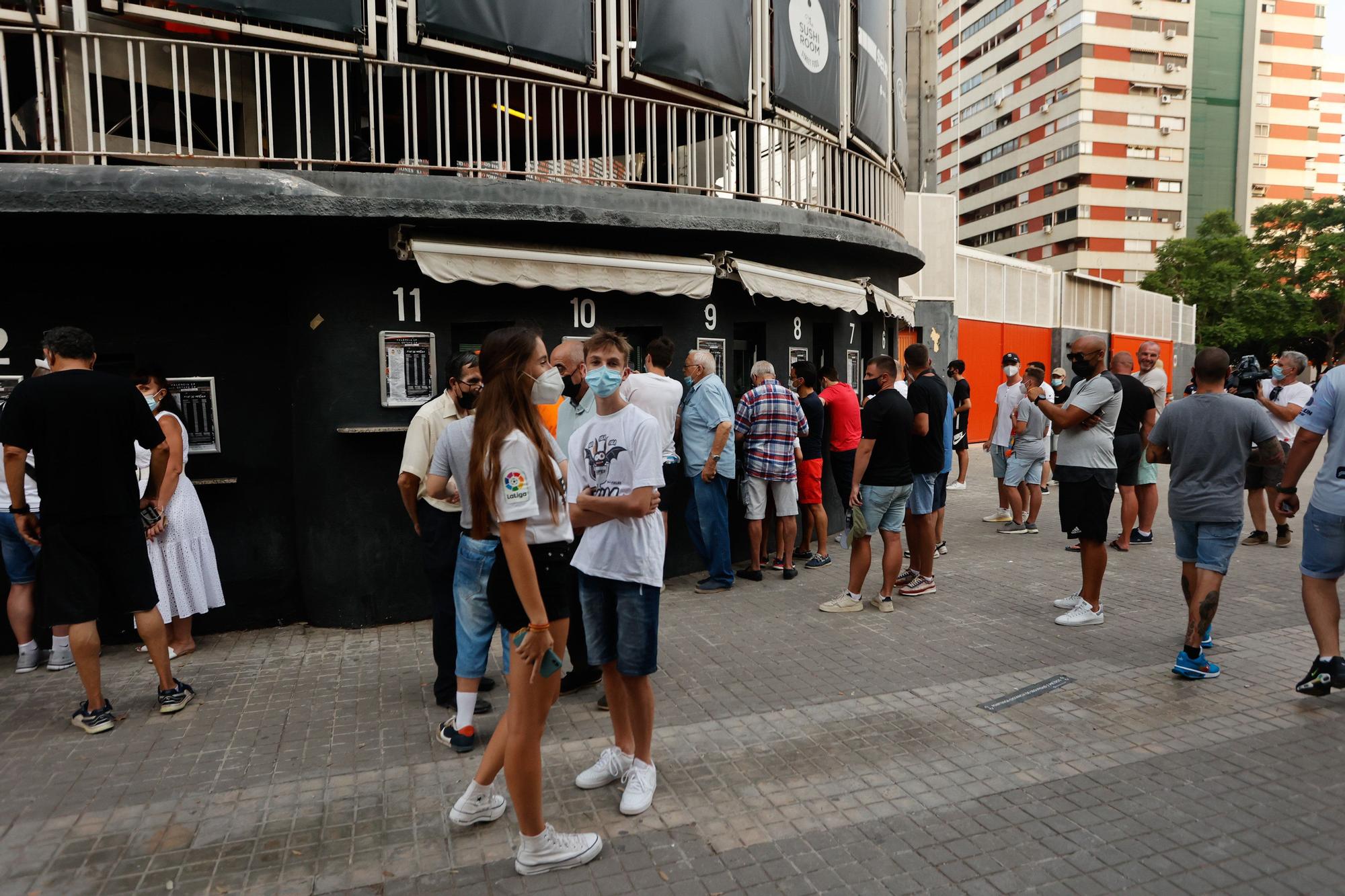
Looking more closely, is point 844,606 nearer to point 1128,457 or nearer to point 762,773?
point 762,773

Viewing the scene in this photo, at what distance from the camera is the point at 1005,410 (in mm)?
10898

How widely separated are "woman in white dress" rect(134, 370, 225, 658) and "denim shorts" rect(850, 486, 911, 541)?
4704 millimetres

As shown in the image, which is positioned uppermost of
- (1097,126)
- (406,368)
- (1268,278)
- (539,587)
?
(1097,126)

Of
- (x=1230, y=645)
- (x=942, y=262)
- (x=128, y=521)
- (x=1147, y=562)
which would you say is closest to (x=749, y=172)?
(x=1147, y=562)

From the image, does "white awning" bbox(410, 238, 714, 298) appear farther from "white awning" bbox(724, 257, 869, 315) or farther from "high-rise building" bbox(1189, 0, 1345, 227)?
"high-rise building" bbox(1189, 0, 1345, 227)

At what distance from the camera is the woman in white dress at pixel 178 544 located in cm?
A: 561

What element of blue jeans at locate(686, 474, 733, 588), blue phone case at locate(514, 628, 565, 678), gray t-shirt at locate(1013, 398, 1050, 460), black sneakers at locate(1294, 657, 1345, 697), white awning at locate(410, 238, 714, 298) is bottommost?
black sneakers at locate(1294, 657, 1345, 697)

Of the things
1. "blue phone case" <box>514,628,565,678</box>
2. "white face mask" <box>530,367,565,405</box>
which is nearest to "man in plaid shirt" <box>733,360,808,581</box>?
"white face mask" <box>530,367,565,405</box>

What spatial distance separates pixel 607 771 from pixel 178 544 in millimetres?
3617

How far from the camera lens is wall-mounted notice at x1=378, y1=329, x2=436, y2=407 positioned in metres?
6.36

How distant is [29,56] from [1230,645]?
1020 cm

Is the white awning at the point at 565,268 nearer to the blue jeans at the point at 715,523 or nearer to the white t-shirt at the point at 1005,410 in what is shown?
the blue jeans at the point at 715,523

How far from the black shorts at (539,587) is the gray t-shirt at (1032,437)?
8069 millimetres

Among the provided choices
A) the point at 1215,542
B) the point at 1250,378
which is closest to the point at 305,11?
the point at 1215,542
